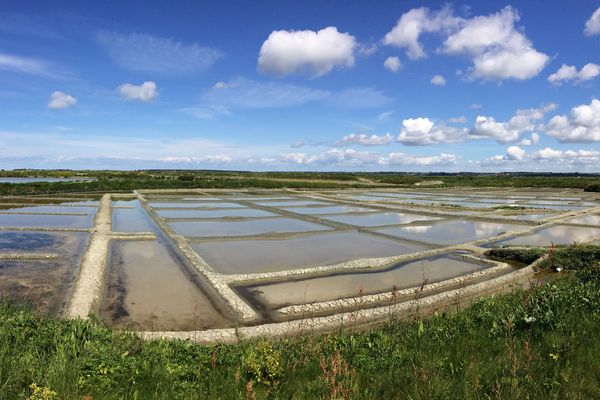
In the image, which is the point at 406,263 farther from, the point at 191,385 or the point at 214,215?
the point at 214,215

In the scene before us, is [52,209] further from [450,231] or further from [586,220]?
[586,220]

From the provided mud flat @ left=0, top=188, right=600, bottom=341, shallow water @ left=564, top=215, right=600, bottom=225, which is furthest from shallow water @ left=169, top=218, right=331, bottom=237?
shallow water @ left=564, top=215, right=600, bottom=225

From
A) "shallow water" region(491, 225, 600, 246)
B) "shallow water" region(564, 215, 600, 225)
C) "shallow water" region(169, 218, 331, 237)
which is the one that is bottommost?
"shallow water" region(491, 225, 600, 246)

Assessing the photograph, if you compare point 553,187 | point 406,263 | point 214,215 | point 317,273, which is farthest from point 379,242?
point 553,187

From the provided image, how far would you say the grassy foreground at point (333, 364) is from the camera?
11.4ft

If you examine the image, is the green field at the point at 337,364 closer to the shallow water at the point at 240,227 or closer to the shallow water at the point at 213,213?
the shallow water at the point at 240,227

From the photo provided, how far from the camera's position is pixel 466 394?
3346mm

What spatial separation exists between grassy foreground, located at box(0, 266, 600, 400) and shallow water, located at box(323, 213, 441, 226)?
21.5 meters

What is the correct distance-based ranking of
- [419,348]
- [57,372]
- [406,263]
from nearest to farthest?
1. [57,372]
2. [419,348]
3. [406,263]

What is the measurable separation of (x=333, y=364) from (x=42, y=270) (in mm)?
13791

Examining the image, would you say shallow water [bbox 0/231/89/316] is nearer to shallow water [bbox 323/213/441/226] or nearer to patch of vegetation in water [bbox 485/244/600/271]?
patch of vegetation in water [bbox 485/244/600/271]

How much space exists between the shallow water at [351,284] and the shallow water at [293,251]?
2.12 m

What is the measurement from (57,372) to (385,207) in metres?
36.0

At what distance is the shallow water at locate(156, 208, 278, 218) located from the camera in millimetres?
29031
